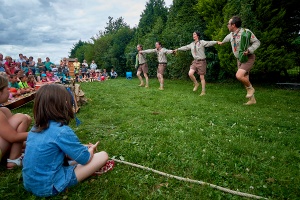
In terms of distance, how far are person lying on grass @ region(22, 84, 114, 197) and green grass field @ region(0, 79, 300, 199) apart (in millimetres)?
246

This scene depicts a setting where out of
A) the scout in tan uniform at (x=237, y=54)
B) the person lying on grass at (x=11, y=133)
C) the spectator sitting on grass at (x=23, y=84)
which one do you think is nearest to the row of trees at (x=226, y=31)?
the scout in tan uniform at (x=237, y=54)

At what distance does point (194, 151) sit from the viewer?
12.1 feet

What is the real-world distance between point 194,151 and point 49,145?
2.32m

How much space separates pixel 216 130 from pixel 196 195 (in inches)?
88.6

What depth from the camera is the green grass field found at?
270 cm

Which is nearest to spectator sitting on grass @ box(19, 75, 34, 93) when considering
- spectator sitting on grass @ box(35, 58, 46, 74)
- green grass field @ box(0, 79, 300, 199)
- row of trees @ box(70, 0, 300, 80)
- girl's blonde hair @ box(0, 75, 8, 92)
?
green grass field @ box(0, 79, 300, 199)

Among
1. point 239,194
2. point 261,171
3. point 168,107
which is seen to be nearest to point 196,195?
point 239,194

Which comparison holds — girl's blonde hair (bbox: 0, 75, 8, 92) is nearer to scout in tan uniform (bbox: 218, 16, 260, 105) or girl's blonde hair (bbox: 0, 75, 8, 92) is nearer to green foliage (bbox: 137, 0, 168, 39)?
scout in tan uniform (bbox: 218, 16, 260, 105)

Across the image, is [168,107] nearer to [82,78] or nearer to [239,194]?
[239,194]

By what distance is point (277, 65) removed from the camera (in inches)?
399

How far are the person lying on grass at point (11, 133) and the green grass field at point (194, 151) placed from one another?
9.0 inches

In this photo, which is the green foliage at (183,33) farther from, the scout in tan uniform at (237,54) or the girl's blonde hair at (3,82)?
the girl's blonde hair at (3,82)

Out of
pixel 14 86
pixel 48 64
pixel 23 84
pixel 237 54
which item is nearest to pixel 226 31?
pixel 237 54

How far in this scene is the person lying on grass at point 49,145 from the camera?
2416 mm
